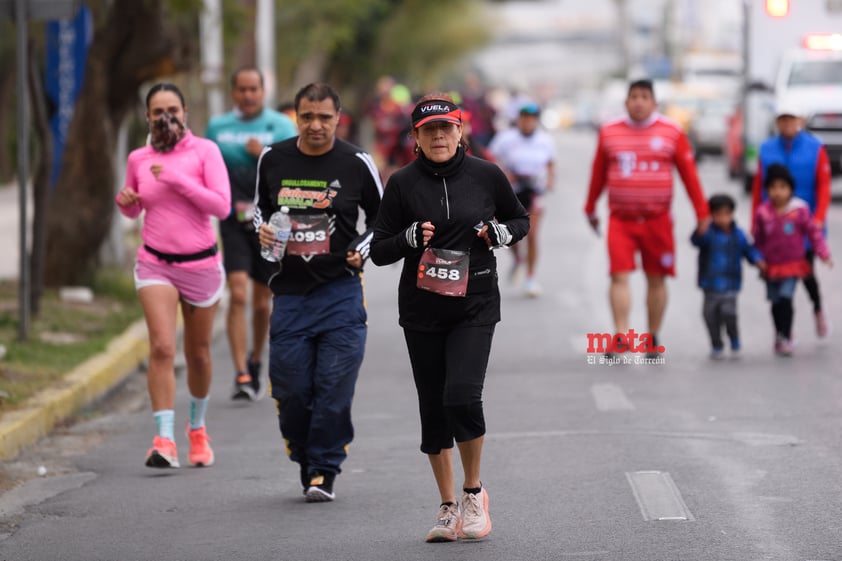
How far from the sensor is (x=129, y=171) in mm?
8797

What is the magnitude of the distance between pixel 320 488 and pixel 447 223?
1584 millimetres

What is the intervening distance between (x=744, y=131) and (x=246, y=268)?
19.6m

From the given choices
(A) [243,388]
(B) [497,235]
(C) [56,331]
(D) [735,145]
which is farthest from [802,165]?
(D) [735,145]

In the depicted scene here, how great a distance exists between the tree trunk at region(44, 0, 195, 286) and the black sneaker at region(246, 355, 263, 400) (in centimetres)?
455

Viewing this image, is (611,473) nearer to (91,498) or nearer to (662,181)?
(91,498)

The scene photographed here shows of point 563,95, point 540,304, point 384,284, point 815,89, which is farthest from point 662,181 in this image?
point 563,95

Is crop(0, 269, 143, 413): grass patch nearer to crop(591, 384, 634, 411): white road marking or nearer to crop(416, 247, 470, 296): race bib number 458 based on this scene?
crop(591, 384, 634, 411): white road marking

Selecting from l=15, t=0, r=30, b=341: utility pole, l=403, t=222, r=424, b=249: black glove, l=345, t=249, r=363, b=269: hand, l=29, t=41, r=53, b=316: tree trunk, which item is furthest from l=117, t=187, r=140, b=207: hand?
l=29, t=41, r=53, b=316: tree trunk

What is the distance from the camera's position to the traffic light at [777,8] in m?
29.3

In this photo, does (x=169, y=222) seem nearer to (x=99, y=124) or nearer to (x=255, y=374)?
(x=255, y=374)

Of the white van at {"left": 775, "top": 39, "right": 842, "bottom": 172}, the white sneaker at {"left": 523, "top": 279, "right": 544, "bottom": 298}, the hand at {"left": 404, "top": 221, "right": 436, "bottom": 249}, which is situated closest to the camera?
the hand at {"left": 404, "top": 221, "right": 436, "bottom": 249}

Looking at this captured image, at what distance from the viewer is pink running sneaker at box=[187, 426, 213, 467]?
8.92 metres

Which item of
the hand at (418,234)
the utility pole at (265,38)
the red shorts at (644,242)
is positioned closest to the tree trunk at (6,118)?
the utility pole at (265,38)

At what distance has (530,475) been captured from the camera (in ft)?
27.1
